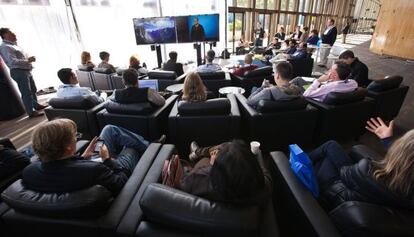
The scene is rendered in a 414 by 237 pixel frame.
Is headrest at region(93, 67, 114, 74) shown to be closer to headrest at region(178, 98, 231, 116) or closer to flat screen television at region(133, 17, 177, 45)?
flat screen television at region(133, 17, 177, 45)

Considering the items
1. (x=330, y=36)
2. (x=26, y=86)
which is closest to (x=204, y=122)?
(x=26, y=86)

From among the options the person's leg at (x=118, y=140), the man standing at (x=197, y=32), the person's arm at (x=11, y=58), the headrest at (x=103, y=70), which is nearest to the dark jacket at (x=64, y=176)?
the person's leg at (x=118, y=140)

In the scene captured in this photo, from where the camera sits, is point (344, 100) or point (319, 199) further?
point (344, 100)

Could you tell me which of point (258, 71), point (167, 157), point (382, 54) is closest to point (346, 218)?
point (167, 157)

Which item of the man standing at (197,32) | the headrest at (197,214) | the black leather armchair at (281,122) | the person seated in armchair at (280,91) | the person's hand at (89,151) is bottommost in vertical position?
the black leather armchair at (281,122)

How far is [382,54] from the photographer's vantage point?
8.31m

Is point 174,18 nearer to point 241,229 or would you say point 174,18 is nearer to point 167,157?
point 167,157

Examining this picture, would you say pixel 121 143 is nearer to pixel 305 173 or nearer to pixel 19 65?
pixel 305 173

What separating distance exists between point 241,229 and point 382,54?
1072 centimetres

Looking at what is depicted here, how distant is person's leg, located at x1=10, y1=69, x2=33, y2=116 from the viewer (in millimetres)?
3455

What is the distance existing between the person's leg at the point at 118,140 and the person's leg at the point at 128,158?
2.1 inches

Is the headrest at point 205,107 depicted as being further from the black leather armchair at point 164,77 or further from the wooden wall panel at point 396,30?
the wooden wall panel at point 396,30

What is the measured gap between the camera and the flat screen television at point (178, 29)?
17.1 feet

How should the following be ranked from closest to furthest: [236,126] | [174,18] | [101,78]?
[236,126] → [101,78] → [174,18]
